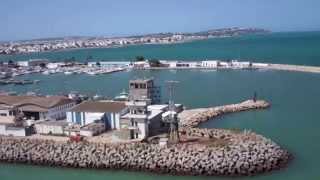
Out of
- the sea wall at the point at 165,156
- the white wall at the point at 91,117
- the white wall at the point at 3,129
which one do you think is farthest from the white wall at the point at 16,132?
the white wall at the point at 91,117

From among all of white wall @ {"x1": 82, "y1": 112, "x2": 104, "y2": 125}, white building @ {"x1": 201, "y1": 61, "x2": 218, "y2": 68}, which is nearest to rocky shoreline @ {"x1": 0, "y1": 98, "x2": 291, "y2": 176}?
white wall @ {"x1": 82, "y1": 112, "x2": 104, "y2": 125}

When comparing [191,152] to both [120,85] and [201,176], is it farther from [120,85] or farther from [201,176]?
[120,85]

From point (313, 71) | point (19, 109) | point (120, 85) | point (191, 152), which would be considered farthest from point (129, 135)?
point (313, 71)

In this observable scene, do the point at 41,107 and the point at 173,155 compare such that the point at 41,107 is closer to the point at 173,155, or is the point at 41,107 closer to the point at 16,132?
the point at 16,132

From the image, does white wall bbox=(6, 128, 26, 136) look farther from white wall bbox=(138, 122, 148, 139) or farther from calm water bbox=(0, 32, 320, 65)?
calm water bbox=(0, 32, 320, 65)

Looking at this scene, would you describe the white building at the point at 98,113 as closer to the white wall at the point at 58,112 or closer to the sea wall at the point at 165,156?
the white wall at the point at 58,112

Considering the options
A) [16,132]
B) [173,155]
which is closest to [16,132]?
[16,132]
